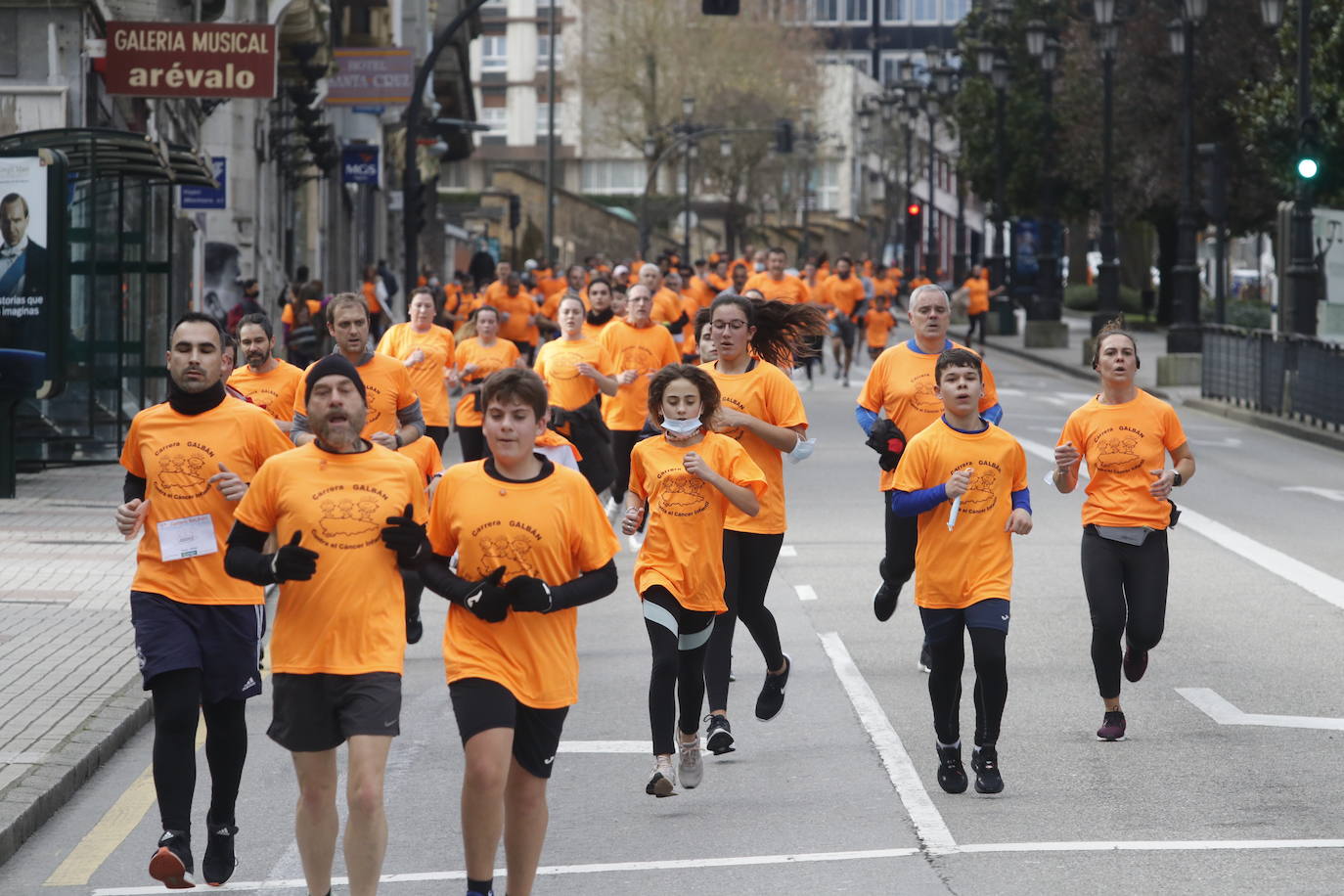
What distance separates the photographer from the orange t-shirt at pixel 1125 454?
9273 millimetres

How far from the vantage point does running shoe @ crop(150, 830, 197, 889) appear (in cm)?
670

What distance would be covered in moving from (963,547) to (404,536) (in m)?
2.78

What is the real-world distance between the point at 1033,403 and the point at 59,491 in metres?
17.0

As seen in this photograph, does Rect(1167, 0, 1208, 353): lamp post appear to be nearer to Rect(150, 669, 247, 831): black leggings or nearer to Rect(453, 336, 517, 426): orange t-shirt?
Rect(453, 336, 517, 426): orange t-shirt

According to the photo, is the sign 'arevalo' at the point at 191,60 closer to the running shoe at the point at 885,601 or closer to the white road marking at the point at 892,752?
the white road marking at the point at 892,752

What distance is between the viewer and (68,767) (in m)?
8.40

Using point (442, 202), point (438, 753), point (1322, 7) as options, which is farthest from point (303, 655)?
point (442, 202)

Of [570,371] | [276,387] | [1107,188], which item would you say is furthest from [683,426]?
[1107,188]

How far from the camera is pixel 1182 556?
15.6 m

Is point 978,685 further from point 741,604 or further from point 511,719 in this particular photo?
point 511,719

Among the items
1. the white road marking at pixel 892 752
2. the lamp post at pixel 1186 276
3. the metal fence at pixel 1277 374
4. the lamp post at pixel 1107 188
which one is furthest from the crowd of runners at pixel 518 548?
the lamp post at pixel 1107 188

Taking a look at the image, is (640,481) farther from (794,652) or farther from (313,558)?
(794,652)

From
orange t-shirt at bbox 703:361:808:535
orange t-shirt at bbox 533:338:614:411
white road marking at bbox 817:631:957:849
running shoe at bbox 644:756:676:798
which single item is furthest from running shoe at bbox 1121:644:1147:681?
orange t-shirt at bbox 533:338:614:411

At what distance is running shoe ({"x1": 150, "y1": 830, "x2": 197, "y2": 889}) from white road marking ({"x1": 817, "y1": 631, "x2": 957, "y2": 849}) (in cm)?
237
